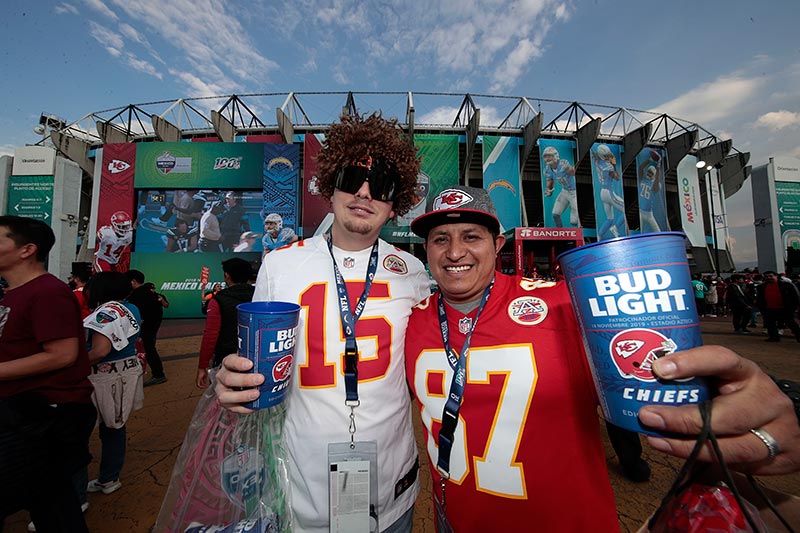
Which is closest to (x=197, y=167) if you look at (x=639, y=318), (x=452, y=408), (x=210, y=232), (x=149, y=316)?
(x=210, y=232)

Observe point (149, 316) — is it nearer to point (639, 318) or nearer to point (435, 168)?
point (639, 318)

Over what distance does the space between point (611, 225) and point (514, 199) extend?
609 centimetres

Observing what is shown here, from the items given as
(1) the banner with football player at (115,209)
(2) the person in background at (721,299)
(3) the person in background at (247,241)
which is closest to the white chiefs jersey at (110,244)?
(1) the banner with football player at (115,209)

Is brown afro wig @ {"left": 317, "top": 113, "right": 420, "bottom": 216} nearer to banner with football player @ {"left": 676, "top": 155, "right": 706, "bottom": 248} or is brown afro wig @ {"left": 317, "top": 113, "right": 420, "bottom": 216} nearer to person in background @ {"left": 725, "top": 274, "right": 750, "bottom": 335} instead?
person in background @ {"left": 725, "top": 274, "right": 750, "bottom": 335}

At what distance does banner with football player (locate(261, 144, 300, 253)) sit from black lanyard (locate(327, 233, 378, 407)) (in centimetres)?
1692

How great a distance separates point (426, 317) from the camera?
1675 mm

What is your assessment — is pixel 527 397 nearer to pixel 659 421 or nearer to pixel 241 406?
pixel 659 421

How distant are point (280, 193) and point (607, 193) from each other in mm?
19227

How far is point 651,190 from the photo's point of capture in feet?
65.8

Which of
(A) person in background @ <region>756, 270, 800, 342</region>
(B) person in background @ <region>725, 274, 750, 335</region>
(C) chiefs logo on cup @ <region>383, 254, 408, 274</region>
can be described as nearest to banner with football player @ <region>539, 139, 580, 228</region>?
(B) person in background @ <region>725, 274, 750, 335</region>

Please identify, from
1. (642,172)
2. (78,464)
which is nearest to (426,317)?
(78,464)

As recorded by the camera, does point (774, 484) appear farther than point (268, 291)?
Yes

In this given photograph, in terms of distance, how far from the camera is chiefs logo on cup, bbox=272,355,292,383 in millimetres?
1195

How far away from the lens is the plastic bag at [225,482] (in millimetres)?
1306
